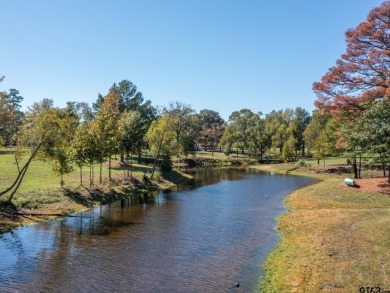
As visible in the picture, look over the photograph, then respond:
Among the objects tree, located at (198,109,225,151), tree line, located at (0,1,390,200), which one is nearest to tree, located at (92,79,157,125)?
tree line, located at (0,1,390,200)

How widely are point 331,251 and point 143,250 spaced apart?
13.8m

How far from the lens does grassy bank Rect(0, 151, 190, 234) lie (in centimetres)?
3459

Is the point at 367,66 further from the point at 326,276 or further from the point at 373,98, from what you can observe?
the point at 326,276

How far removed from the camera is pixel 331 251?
922 inches

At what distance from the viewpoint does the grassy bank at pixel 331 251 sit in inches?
733

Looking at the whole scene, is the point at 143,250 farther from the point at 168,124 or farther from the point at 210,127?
the point at 210,127

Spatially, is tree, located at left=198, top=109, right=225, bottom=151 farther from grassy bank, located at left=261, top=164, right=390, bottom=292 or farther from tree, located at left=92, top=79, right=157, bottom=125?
grassy bank, located at left=261, top=164, right=390, bottom=292

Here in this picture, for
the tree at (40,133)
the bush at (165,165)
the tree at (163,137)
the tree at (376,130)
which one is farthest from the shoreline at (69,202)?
the tree at (376,130)

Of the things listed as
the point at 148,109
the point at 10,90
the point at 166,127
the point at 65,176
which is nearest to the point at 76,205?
the point at 65,176

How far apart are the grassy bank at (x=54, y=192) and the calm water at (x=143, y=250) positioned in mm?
2423

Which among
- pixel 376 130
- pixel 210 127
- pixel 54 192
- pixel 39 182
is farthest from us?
pixel 210 127

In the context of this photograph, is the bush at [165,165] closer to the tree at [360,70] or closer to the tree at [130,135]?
the tree at [130,135]

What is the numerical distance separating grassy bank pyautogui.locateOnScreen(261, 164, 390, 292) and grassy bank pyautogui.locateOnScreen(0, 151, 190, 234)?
23968 millimetres

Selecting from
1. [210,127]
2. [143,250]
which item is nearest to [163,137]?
[143,250]
